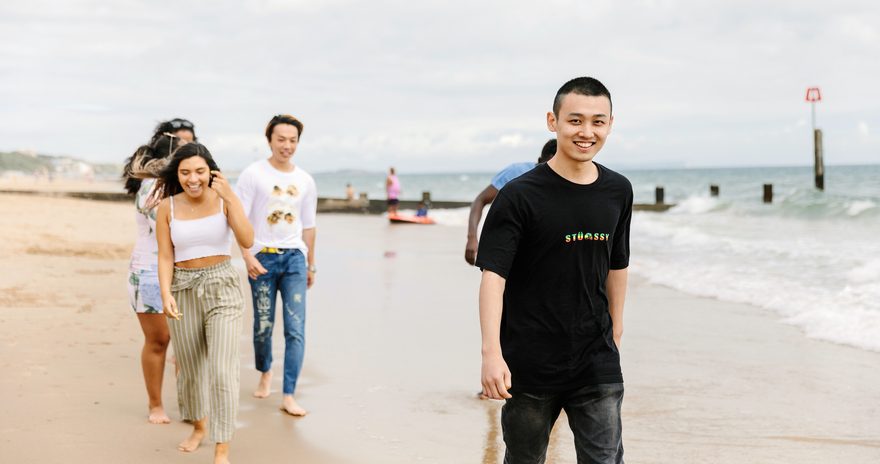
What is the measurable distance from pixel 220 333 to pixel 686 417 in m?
3.02

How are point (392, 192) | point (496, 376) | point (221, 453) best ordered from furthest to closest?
point (392, 192) < point (221, 453) < point (496, 376)

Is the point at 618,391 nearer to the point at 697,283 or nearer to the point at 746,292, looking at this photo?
the point at 746,292

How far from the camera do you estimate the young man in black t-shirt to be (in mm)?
2936

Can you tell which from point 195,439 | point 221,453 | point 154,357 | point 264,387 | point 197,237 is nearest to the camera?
point 221,453

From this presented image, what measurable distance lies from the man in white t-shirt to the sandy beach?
43 centimetres

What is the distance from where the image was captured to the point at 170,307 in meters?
4.76

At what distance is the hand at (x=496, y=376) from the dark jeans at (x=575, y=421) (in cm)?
22

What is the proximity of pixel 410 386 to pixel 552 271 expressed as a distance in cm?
375

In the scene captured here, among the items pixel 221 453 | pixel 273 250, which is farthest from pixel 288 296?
pixel 221 453

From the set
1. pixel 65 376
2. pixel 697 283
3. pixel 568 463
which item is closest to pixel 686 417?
pixel 568 463

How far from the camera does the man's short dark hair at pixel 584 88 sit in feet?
9.87

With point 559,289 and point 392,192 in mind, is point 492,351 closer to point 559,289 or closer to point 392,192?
point 559,289

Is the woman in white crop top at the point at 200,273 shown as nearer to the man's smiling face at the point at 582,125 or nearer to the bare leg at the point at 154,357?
the bare leg at the point at 154,357

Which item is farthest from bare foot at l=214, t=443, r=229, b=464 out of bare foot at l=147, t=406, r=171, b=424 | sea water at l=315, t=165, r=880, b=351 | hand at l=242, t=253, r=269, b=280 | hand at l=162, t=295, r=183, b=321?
sea water at l=315, t=165, r=880, b=351
